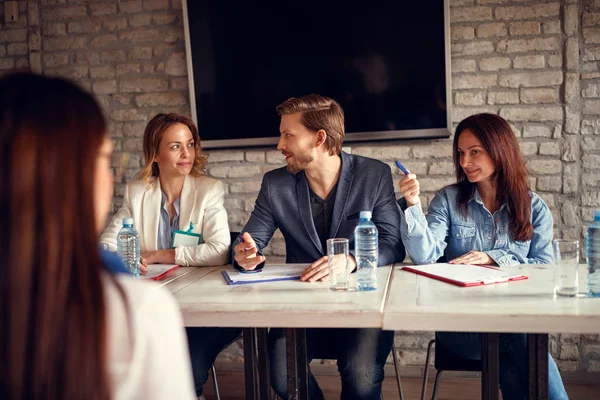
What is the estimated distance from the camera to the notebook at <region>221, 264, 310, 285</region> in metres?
1.80

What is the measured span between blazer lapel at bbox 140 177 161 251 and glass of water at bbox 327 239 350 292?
39.9 inches

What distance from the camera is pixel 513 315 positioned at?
1332 millimetres

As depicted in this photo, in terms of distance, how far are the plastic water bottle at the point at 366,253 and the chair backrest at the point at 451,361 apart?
536mm

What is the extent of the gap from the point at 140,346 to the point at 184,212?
5.85ft

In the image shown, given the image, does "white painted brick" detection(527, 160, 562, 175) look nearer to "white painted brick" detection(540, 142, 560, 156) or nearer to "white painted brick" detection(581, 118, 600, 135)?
"white painted brick" detection(540, 142, 560, 156)

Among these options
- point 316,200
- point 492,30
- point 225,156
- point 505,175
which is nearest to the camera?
point 505,175

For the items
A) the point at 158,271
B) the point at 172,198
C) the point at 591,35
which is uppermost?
the point at 591,35

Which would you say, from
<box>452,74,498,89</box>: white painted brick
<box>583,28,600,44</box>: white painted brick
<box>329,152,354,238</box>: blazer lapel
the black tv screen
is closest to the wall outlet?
the black tv screen

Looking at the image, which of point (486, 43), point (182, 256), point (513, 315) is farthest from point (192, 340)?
point (486, 43)

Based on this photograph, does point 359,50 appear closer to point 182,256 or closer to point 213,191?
point 213,191

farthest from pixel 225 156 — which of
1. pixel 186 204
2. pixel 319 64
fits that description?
pixel 186 204

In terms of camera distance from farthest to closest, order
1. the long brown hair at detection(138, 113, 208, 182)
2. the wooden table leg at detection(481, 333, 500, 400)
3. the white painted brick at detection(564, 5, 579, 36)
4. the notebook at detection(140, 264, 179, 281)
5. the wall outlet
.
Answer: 1. the wall outlet
2. the white painted brick at detection(564, 5, 579, 36)
3. the long brown hair at detection(138, 113, 208, 182)
4. the notebook at detection(140, 264, 179, 281)
5. the wooden table leg at detection(481, 333, 500, 400)

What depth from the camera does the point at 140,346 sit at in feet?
2.30

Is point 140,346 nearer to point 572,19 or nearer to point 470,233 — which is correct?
point 470,233
